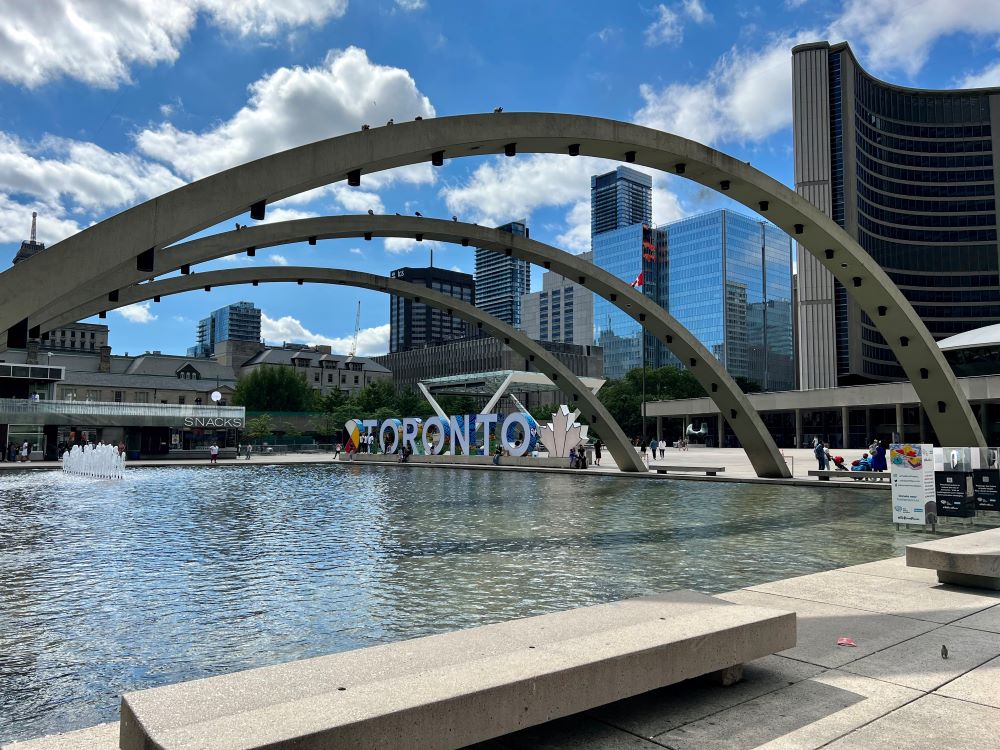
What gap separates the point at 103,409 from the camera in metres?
56.4

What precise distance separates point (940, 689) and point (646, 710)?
2.01m

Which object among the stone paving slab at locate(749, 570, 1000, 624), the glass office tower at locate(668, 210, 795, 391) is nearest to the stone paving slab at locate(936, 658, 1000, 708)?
the stone paving slab at locate(749, 570, 1000, 624)

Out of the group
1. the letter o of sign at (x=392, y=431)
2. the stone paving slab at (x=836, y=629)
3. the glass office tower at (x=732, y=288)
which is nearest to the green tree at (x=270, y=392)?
the letter o of sign at (x=392, y=431)

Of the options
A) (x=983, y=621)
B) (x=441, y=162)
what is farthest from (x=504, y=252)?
(x=983, y=621)

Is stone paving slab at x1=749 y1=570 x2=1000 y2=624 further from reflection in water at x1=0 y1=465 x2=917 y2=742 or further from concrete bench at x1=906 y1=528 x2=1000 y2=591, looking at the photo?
reflection in water at x1=0 y1=465 x2=917 y2=742

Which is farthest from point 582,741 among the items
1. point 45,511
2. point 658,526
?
point 45,511

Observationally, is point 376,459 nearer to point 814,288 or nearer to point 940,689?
point 940,689

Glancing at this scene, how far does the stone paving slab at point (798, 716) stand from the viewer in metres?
3.94

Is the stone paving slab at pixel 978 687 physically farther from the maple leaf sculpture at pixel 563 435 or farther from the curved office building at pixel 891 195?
the curved office building at pixel 891 195

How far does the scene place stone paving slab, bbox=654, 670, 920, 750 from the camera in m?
3.94

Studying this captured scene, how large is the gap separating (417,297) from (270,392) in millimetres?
77785

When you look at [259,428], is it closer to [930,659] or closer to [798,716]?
[930,659]

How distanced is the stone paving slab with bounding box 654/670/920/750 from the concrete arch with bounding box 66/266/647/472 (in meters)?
24.0

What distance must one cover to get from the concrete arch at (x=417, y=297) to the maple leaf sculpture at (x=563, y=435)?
18.8ft
